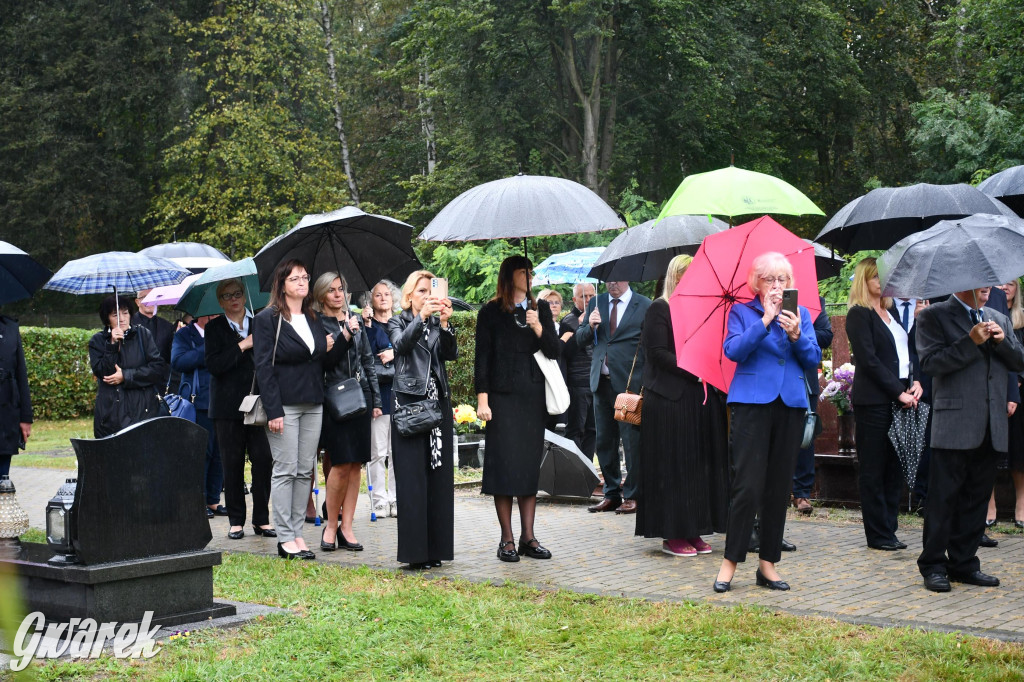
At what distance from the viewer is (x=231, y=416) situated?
9266mm

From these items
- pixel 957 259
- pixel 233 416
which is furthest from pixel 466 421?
pixel 957 259

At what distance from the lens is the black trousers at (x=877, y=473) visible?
8.13 m

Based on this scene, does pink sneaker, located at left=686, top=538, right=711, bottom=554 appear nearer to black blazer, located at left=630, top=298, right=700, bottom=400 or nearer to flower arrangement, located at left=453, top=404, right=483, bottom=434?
black blazer, located at left=630, top=298, right=700, bottom=400

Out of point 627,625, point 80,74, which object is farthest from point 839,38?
point 627,625

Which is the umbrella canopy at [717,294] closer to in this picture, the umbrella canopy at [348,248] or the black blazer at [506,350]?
the black blazer at [506,350]

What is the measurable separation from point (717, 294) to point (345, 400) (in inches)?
116

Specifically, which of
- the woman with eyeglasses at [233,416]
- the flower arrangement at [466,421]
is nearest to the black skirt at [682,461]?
the woman with eyeglasses at [233,416]

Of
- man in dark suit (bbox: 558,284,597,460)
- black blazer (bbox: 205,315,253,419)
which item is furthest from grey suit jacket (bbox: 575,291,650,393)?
black blazer (bbox: 205,315,253,419)

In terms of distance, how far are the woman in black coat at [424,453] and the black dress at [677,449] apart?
4.82 feet

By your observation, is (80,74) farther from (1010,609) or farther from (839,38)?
(1010,609)

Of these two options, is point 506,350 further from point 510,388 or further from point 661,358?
point 661,358

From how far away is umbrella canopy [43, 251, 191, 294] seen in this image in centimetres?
994

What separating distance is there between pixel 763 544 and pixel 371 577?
2.56 meters

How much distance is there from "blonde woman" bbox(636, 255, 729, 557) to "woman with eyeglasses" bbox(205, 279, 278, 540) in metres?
3.24
